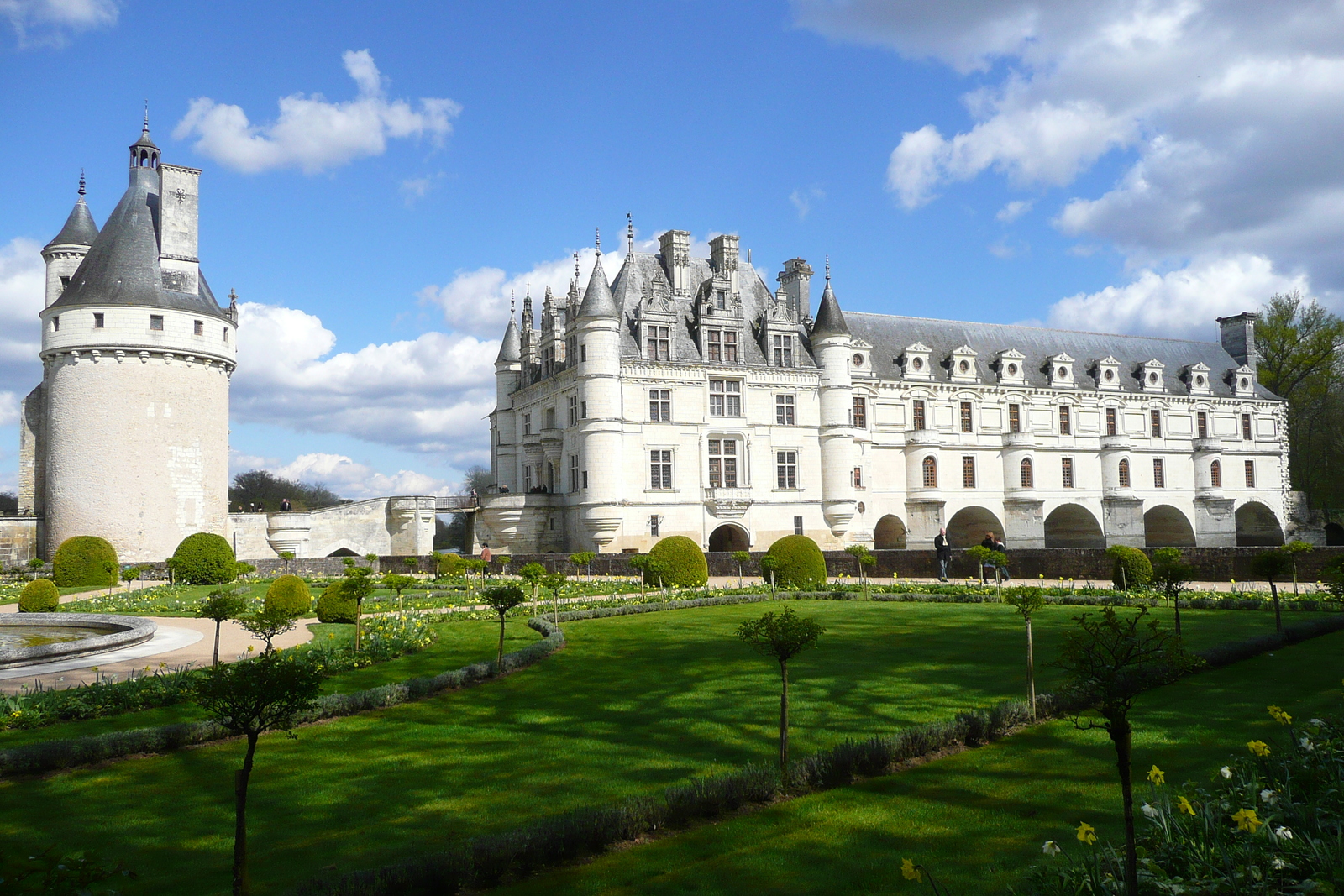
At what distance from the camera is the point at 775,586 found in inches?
968

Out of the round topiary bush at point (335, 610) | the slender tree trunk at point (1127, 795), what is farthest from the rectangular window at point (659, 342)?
the slender tree trunk at point (1127, 795)

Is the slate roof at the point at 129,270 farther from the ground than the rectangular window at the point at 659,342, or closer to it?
farther from the ground

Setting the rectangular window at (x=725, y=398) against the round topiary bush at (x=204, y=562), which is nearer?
the round topiary bush at (x=204, y=562)

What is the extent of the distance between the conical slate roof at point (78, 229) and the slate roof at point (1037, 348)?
3731cm

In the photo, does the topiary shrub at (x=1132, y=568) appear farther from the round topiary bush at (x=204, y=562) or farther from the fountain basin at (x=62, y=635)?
the round topiary bush at (x=204, y=562)

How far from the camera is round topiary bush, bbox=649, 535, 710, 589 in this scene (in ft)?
82.1

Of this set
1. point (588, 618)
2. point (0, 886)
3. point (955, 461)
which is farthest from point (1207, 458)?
point (0, 886)

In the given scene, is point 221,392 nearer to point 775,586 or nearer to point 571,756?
point 775,586

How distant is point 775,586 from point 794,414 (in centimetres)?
1669

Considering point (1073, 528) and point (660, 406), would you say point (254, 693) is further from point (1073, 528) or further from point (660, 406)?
point (1073, 528)

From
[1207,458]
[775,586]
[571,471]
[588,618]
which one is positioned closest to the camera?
[588,618]

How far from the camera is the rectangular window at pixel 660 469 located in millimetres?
37719

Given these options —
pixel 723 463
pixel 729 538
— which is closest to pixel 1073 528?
pixel 729 538

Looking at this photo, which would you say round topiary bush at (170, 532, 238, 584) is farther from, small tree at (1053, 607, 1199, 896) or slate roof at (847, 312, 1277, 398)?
slate roof at (847, 312, 1277, 398)
